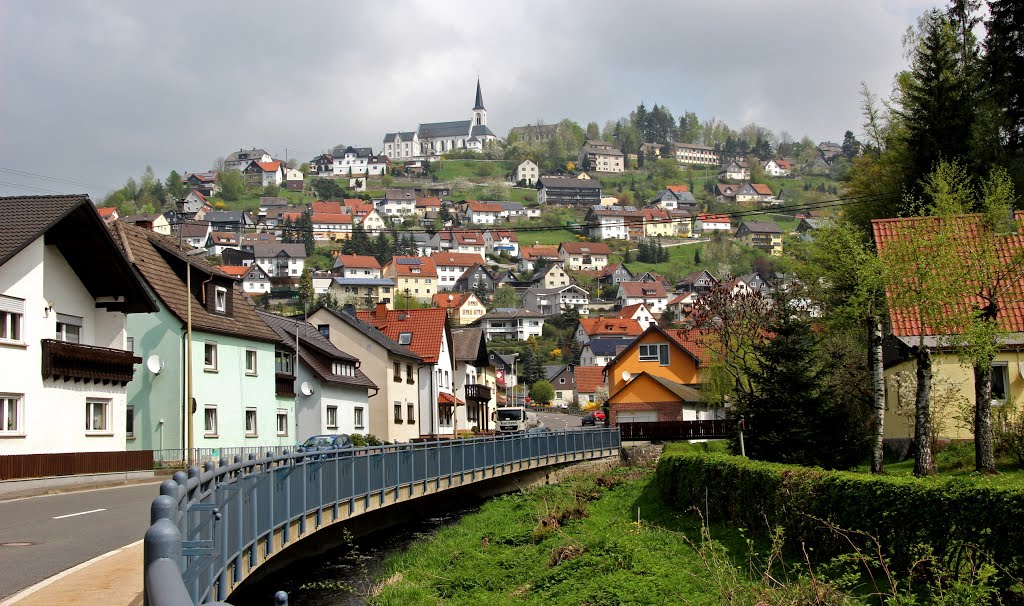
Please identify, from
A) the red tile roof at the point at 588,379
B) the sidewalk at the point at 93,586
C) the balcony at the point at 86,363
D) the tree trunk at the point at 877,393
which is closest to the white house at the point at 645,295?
the red tile roof at the point at 588,379

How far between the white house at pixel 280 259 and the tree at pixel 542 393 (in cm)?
8477

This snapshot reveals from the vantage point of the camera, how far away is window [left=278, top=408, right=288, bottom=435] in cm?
4762

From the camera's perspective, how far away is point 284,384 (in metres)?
48.5

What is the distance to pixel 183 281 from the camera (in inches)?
1650

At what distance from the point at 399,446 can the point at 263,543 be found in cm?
1047

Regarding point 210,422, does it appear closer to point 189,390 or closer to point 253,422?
point 253,422

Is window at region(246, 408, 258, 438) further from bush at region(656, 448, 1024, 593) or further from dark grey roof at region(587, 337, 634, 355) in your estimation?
dark grey roof at region(587, 337, 634, 355)

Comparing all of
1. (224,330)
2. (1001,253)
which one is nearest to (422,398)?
(224,330)

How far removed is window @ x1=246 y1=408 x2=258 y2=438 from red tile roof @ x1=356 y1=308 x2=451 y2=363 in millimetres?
22764

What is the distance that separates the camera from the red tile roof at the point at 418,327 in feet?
219

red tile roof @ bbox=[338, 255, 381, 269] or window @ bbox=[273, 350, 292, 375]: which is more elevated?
red tile roof @ bbox=[338, 255, 381, 269]

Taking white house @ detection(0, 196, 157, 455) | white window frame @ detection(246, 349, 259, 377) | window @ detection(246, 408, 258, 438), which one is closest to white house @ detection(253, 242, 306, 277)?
white window frame @ detection(246, 349, 259, 377)

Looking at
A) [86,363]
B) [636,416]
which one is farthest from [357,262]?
[86,363]

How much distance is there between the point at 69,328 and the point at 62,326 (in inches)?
16.9
